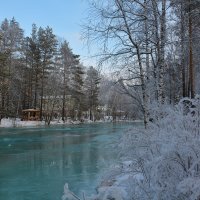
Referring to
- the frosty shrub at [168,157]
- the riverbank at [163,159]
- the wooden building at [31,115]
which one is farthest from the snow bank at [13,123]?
the frosty shrub at [168,157]

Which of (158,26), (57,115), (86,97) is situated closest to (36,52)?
(57,115)

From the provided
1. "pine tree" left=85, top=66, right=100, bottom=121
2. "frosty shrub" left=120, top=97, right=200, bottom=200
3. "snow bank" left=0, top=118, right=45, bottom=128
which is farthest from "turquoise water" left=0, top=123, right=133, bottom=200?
"pine tree" left=85, top=66, right=100, bottom=121

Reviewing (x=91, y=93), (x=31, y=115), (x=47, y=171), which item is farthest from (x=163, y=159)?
(x=91, y=93)

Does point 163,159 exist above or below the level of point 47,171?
above

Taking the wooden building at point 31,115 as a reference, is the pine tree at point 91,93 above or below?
above

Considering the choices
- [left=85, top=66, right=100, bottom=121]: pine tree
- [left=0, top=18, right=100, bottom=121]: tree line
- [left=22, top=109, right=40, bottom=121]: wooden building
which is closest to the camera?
[left=22, top=109, right=40, bottom=121]: wooden building

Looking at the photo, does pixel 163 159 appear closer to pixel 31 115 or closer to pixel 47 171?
pixel 47 171

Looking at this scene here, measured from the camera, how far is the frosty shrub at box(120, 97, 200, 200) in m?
3.52

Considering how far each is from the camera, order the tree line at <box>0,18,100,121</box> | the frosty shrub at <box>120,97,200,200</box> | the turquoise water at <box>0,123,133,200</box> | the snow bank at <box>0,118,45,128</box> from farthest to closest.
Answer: the tree line at <box>0,18,100,121</box>
the snow bank at <box>0,118,45,128</box>
the turquoise water at <box>0,123,133,200</box>
the frosty shrub at <box>120,97,200,200</box>

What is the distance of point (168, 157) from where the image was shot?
12.0 ft

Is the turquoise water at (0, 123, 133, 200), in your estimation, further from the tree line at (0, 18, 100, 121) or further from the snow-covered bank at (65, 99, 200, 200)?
the tree line at (0, 18, 100, 121)

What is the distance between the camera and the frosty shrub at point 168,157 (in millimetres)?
3520

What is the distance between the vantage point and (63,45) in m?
54.1

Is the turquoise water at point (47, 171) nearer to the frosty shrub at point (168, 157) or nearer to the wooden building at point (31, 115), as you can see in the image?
the frosty shrub at point (168, 157)
